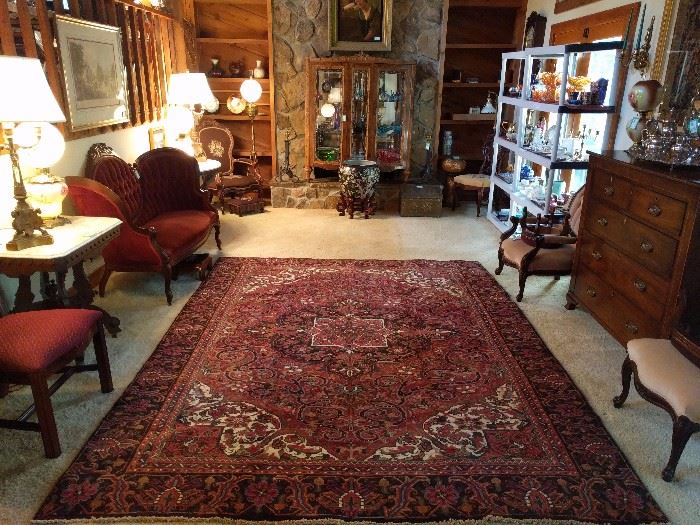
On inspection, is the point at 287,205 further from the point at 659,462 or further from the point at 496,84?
the point at 659,462

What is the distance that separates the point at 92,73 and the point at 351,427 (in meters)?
3.38

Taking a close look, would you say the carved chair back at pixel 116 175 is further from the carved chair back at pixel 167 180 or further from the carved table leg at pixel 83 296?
the carved table leg at pixel 83 296

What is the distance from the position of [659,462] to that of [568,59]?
322cm

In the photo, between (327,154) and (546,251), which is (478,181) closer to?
(327,154)

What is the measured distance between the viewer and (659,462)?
2301 millimetres

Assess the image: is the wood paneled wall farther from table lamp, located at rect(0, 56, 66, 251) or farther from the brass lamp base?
the brass lamp base

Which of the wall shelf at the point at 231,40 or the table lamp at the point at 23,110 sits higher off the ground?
the wall shelf at the point at 231,40

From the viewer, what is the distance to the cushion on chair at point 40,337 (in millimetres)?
2154

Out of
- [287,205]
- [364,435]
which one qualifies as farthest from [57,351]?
[287,205]

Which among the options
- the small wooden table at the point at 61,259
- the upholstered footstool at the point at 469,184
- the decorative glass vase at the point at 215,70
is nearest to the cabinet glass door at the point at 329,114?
the decorative glass vase at the point at 215,70

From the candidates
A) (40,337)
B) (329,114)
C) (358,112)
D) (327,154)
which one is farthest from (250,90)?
(40,337)

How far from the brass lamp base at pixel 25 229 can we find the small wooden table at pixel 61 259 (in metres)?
0.03

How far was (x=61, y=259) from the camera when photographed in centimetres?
261

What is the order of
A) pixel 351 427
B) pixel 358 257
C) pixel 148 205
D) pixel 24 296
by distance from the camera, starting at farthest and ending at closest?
1. pixel 358 257
2. pixel 148 205
3. pixel 24 296
4. pixel 351 427
